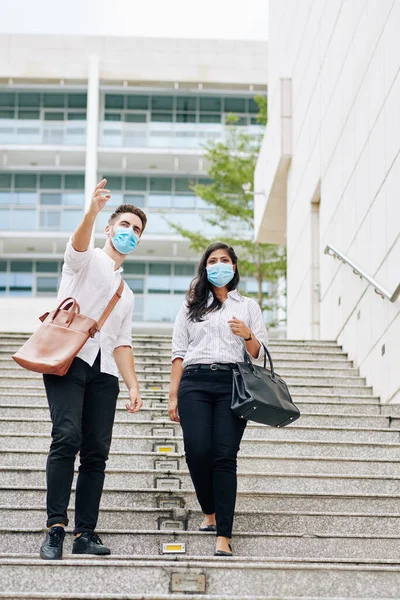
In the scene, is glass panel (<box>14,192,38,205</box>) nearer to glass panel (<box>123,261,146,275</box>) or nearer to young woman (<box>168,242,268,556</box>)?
glass panel (<box>123,261,146,275</box>)

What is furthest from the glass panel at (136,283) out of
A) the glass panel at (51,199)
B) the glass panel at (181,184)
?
the glass panel at (51,199)

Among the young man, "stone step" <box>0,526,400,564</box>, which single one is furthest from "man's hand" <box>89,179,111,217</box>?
"stone step" <box>0,526,400,564</box>

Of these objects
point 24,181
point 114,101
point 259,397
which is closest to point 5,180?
point 24,181

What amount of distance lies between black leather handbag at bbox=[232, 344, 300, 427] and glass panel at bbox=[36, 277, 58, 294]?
30816 millimetres

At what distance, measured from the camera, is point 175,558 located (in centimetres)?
432

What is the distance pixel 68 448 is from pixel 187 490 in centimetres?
134

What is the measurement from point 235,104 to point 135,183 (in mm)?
4984

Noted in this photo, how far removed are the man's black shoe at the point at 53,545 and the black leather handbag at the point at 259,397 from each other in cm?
111

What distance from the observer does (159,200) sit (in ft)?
117

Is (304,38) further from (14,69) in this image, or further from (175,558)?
(14,69)

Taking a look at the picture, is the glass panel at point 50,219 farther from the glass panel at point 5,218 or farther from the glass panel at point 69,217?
the glass panel at point 5,218

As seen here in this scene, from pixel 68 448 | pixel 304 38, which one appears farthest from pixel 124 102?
pixel 68 448

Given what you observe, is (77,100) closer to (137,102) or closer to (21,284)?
(137,102)

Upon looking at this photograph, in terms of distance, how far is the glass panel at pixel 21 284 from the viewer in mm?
35250
